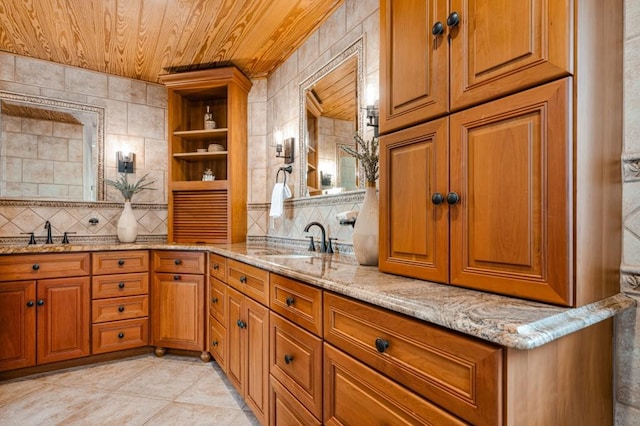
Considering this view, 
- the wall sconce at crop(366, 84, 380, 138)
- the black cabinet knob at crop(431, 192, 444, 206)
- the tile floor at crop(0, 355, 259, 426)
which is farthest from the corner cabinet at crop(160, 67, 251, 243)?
the black cabinet knob at crop(431, 192, 444, 206)

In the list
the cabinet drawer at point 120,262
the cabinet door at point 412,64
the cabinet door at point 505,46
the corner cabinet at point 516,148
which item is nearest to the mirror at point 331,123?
the cabinet door at point 412,64

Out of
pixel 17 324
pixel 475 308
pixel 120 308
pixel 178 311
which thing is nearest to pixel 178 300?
pixel 178 311

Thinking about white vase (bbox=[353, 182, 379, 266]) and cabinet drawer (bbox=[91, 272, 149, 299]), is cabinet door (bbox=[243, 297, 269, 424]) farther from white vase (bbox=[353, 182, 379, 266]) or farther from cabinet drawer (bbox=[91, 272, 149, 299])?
cabinet drawer (bbox=[91, 272, 149, 299])

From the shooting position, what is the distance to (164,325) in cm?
271

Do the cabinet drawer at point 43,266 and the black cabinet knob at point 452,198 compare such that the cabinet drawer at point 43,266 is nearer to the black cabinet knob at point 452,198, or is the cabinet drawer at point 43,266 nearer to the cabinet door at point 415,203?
the cabinet door at point 415,203

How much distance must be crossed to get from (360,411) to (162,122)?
3244mm

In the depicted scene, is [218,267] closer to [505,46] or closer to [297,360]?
[297,360]

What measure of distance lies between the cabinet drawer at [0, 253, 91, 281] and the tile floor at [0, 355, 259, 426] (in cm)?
70

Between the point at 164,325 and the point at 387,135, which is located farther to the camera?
the point at 164,325

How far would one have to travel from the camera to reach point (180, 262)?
2666mm

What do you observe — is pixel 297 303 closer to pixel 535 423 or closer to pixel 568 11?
pixel 535 423

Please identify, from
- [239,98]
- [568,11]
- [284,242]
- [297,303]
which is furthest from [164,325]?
[568,11]

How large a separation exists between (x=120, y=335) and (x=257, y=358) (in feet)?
5.10

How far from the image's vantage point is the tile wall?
2828 mm
